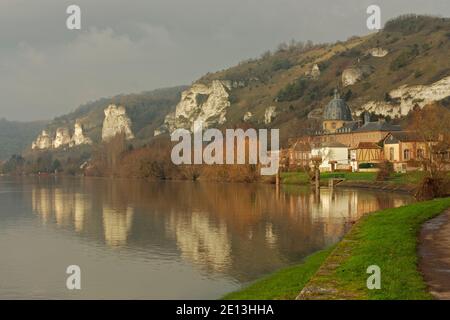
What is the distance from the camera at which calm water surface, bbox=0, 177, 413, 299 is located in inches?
765

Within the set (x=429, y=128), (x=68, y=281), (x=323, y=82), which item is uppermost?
(x=323, y=82)

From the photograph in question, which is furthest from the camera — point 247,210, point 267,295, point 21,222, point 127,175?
point 127,175

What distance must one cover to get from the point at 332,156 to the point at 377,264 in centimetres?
9590

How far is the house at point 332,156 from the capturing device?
10812cm

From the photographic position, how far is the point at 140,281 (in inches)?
782

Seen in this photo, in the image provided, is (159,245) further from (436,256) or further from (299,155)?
(299,155)

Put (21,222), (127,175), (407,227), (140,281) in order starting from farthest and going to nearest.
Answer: (127,175) → (21,222) → (407,227) → (140,281)

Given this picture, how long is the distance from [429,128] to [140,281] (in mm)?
42242

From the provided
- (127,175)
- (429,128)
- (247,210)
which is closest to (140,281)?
(247,210)

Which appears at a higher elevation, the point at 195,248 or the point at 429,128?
the point at 429,128

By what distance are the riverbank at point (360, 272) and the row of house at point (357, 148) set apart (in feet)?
222
